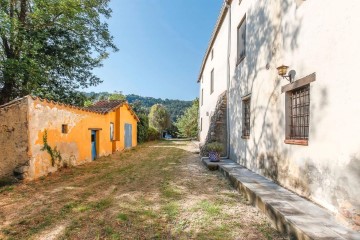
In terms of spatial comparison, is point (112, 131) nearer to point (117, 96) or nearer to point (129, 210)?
point (129, 210)

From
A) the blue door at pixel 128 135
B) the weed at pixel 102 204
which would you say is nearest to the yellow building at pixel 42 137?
the weed at pixel 102 204

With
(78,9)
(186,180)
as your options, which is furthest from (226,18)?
(186,180)

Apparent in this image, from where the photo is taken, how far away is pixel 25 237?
10.4 feet

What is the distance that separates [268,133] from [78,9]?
11016 millimetres

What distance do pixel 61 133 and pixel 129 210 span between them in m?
5.58

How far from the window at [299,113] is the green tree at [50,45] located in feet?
35.1

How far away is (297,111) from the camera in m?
4.71

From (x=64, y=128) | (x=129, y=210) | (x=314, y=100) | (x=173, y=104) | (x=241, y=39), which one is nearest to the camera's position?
(x=314, y=100)

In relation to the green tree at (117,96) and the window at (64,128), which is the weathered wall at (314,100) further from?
the green tree at (117,96)

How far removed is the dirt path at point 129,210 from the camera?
3.34 meters

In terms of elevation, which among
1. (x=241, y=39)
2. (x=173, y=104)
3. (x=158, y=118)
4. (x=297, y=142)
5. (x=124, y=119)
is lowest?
(x=297, y=142)

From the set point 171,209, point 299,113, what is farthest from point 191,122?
point 171,209

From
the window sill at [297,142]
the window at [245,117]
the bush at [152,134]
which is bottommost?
the bush at [152,134]

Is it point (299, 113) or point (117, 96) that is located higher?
point (117, 96)
